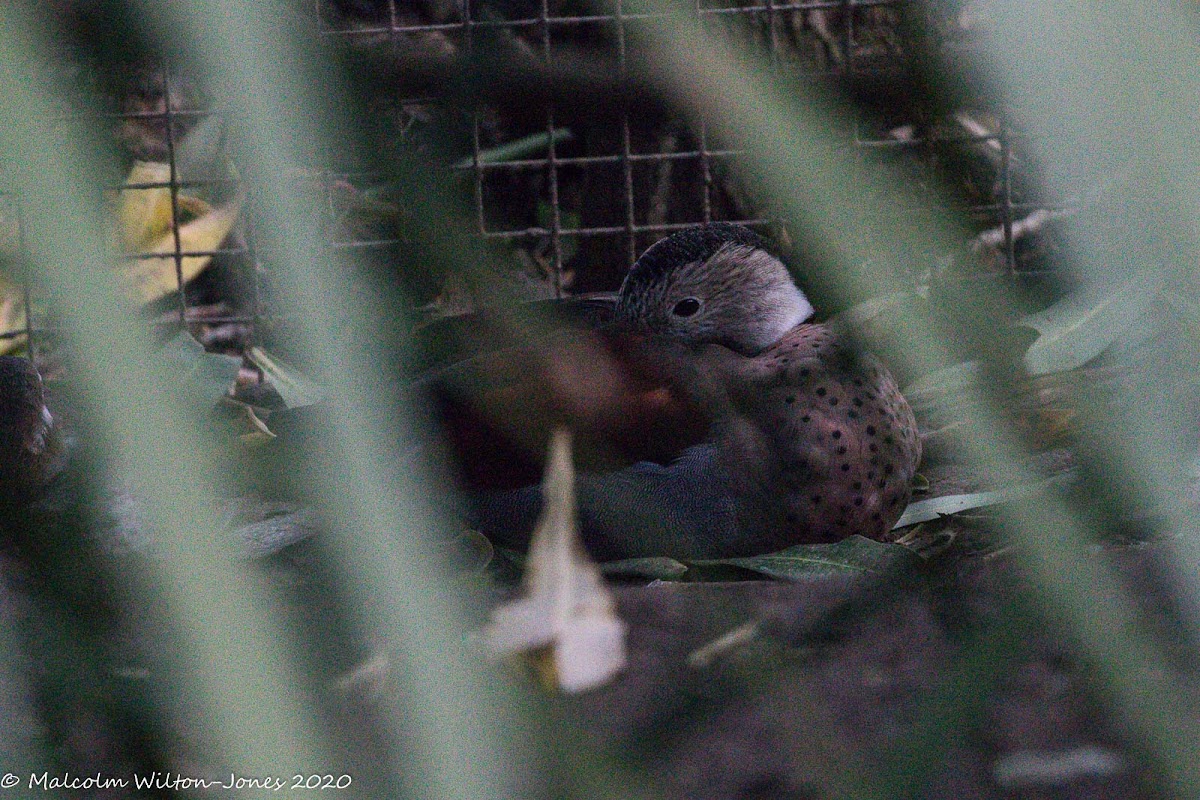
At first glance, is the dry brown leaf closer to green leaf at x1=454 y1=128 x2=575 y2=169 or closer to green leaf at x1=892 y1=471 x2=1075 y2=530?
green leaf at x1=892 y1=471 x2=1075 y2=530

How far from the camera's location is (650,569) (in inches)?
61.2

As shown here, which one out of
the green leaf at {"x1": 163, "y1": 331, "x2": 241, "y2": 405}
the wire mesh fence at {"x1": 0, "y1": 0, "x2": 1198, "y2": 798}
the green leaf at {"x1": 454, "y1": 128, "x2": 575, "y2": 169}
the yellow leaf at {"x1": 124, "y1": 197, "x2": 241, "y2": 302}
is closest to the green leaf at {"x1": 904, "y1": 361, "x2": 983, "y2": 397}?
the wire mesh fence at {"x1": 0, "y1": 0, "x2": 1198, "y2": 798}

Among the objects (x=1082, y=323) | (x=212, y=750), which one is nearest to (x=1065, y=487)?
(x=212, y=750)

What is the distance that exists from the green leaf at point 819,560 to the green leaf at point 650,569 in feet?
0.10

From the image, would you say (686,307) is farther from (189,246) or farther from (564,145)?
(189,246)

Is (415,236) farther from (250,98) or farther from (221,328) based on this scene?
(221,328)

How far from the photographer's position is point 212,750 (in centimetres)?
16

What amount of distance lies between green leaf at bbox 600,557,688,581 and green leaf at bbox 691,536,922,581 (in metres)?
0.03

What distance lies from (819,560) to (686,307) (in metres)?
0.46

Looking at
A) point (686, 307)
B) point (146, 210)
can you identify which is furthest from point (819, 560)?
point (146, 210)

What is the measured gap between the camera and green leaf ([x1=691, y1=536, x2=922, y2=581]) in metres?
1.53

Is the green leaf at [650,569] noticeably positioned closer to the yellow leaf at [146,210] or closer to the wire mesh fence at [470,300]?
the wire mesh fence at [470,300]

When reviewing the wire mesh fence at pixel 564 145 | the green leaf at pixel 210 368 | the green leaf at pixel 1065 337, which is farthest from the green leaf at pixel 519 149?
the green leaf at pixel 1065 337

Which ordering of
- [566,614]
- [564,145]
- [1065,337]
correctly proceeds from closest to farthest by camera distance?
[566,614], [1065,337], [564,145]
